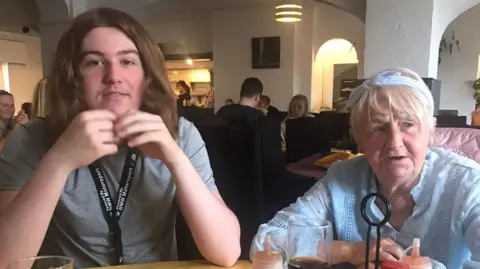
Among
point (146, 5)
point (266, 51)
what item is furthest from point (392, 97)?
point (266, 51)

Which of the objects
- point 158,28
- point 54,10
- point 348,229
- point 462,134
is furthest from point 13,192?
point 158,28

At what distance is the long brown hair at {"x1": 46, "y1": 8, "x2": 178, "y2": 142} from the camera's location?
113 centimetres

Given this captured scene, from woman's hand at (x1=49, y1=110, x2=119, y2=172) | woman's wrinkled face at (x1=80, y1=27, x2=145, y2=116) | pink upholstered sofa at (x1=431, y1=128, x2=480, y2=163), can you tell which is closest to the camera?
woman's hand at (x1=49, y1=110, x2=119, y2=172)

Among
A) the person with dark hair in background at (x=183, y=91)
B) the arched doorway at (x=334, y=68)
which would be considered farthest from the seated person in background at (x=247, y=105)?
the person with dark hair in background at (x=183, y=91)

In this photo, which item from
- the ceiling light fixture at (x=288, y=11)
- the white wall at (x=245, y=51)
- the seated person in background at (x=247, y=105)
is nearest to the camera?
the seated person in background at (x=247, y=105)

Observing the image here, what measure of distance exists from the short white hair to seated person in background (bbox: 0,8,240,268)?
448 millimetres

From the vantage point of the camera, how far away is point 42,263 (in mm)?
724

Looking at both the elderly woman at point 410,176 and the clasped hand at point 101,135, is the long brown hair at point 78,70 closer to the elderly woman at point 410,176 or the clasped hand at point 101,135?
the clasped hand at point 101,135

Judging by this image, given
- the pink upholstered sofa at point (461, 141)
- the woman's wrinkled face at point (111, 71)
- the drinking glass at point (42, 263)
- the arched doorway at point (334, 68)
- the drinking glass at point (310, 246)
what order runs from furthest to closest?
the arched doorway at point (334, 68)
the pink upholstered sofa at point (461, 141)
the woman's wrinkled face at point (111, 71)
the drinking glass at point (310, 246)
the drinking glass at point (42, 263)

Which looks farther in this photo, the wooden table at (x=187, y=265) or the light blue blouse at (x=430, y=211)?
the light blue blouse at (x=430, y=211)

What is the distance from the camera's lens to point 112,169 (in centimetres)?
117

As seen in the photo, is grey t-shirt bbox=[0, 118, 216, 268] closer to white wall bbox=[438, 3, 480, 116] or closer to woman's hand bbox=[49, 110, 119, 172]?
woman's hand bbox=[49, 110, 119, 172]

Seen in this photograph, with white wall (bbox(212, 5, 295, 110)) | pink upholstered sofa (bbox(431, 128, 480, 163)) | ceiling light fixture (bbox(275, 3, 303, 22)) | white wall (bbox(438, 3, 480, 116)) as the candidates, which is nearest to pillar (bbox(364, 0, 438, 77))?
ceiling light fixture (bbox(275, 3, 303, 22))

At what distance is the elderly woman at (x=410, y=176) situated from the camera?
3.62 feet
